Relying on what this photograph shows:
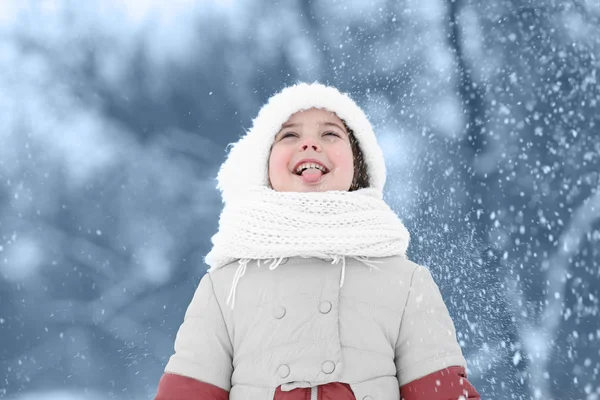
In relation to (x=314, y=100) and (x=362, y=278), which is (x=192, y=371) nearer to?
(x=362, y=278)

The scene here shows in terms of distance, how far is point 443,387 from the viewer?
204cm

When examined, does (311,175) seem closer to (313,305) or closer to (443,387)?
(313,305)

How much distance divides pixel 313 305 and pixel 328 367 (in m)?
0.24

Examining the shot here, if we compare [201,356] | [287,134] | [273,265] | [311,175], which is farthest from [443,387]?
[287,134]

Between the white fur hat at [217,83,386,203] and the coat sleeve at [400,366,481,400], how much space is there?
0.99 m

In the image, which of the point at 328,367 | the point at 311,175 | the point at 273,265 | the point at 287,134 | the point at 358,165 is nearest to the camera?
the point at 328,367

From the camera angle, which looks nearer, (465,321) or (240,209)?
(240,209)

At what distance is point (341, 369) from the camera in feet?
6.55

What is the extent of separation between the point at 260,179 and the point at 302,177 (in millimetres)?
251

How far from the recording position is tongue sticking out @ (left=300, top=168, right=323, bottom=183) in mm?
2463

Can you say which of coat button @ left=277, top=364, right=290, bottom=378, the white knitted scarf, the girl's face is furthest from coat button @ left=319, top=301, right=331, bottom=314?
the girl's face

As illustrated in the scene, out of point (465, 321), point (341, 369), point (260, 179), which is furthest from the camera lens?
point (465, 321)

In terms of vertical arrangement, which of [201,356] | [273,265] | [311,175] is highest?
[311,175]

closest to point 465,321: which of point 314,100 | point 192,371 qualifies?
point 314,100
